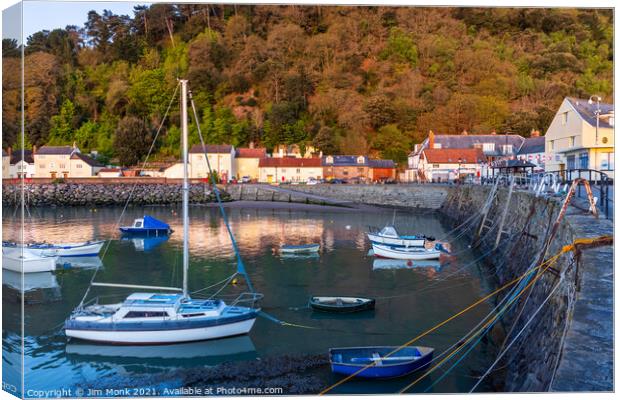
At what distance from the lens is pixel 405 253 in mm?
16094

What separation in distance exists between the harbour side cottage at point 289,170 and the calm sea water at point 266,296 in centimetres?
1695

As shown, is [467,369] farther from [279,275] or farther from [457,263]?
[457,263]

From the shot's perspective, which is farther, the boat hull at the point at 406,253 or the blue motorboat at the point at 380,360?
the boat hull at the point at 406,253

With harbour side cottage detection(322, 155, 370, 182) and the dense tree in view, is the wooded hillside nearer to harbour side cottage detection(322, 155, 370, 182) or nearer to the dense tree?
the dense tree

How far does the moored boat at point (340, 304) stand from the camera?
33.1 ft

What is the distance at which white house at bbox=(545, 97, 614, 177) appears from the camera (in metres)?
11.4

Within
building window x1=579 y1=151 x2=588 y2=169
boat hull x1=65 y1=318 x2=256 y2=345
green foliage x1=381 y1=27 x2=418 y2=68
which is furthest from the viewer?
green foliage x1=381 y1=27 x2=418 y2=68

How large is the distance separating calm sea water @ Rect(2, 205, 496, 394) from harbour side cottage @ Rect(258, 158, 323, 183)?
1695cm

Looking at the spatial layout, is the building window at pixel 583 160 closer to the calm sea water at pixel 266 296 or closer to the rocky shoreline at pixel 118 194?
the calm sea water at pixel 266 296

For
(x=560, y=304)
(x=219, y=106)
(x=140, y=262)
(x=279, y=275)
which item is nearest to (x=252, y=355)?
(x=560, y=304)

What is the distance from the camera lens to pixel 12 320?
5781 millimetres

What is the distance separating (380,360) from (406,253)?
30.2 feet

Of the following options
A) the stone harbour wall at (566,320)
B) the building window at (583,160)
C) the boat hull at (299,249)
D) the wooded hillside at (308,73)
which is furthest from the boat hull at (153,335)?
the building window at (583,160)

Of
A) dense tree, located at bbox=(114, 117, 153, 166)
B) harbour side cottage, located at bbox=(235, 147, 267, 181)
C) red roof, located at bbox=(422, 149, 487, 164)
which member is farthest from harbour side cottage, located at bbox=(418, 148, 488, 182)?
dense tree, located at bbox=(114, 117, 153, 166)
